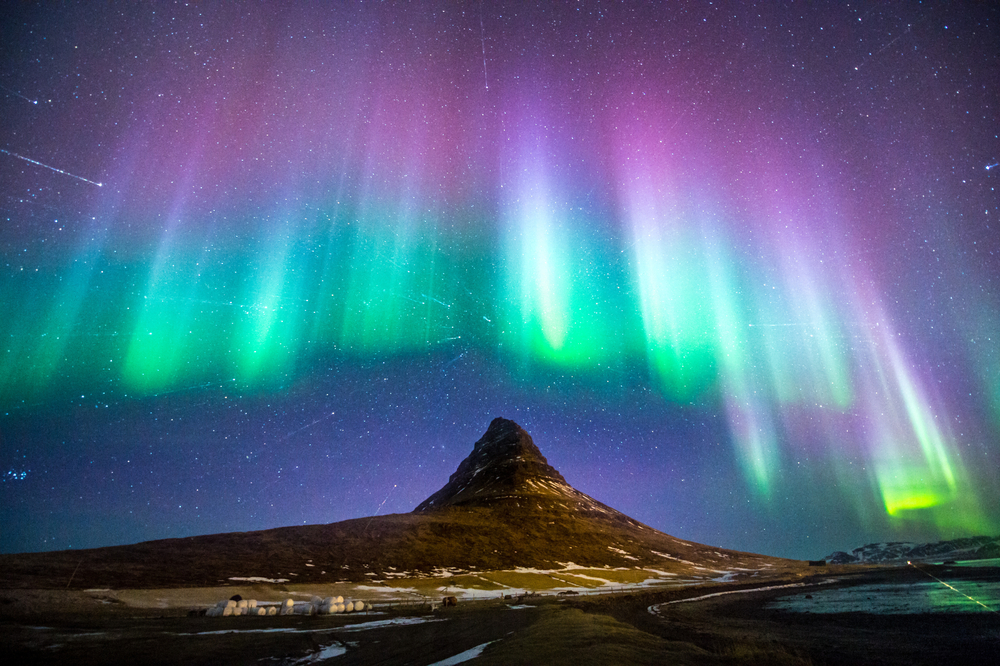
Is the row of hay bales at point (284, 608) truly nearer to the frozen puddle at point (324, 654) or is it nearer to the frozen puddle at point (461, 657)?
the frozen puddle at point (324, 654)

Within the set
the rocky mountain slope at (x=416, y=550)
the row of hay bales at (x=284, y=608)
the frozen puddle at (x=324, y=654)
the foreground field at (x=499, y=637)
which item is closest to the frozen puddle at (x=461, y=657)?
the foreground field at (x=499, y=637)

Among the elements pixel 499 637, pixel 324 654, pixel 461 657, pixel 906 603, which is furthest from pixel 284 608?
pixel 906 603

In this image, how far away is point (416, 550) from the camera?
4183 inches

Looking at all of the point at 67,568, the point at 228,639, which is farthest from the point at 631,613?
the point at 67,568

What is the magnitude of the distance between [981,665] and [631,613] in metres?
28.1

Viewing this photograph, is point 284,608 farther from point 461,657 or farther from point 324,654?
point 461,657

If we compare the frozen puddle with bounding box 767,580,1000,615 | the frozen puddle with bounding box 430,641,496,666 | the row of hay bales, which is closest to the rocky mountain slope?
the row of hay bales

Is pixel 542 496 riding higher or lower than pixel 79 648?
higher

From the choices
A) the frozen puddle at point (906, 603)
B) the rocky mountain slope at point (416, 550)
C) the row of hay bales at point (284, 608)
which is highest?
the rocky mountain slope at point (416, 550)

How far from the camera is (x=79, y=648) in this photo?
2633 centimetres

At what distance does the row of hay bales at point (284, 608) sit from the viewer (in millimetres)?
42875

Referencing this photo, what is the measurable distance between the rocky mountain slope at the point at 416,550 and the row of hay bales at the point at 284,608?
29.2 metres

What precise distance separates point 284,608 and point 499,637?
2784cm

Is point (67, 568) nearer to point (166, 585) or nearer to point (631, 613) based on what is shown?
point (166, 585)
